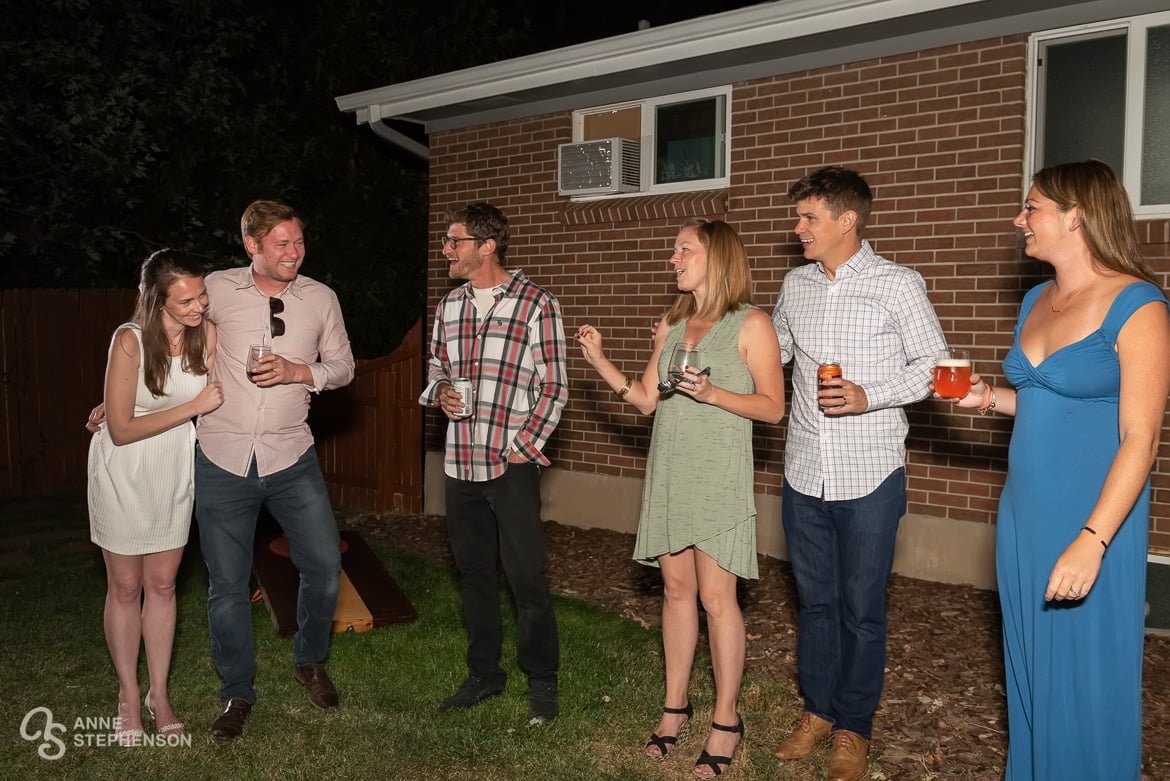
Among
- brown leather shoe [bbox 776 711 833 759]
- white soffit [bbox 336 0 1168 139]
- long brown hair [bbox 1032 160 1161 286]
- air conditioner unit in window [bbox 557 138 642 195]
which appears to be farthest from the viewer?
air conditioner unit in window [bbox 557 138 642 195]

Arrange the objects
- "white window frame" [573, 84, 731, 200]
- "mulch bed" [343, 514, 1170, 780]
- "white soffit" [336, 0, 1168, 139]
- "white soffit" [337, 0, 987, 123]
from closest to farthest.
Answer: "mulch bed" [343, 514, 1170, 780]
"white soffit" [336, 0, 1168, 139]
"white soffit" [337, 0, 987, 123]
"white window frame" [573, 84, 731, 200]

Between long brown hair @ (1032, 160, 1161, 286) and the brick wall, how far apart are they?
368 cm

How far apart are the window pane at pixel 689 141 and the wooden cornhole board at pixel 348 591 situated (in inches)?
159

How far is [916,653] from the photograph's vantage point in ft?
20.6

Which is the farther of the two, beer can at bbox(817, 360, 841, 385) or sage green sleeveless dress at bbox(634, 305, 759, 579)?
sage green sleeveless dress at bbox(634, 305, 759, 579)

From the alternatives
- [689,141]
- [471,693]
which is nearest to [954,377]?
[471,693]

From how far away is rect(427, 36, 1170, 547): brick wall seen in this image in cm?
712

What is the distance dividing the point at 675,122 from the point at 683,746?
5.76 m

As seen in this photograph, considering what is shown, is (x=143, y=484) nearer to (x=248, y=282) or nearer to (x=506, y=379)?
(x=248, y=282)

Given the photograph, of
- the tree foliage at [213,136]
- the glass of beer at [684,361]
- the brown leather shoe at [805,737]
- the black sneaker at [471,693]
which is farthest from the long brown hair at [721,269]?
the tree foliage at [213,136]

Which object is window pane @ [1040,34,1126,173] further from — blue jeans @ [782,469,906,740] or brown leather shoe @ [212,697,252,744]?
brown leather shoe @ [212,697,252,744]

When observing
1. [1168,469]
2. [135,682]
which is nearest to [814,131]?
[1168,469]

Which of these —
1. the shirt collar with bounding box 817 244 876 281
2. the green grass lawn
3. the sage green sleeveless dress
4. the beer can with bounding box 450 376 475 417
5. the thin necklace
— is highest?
the shirt collar with bounding box 817 244 876 281

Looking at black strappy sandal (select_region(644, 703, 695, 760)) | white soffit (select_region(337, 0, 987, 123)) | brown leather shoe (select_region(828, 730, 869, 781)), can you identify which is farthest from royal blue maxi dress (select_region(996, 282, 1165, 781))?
white soffit (select_region(337, 0, 987, 123))
